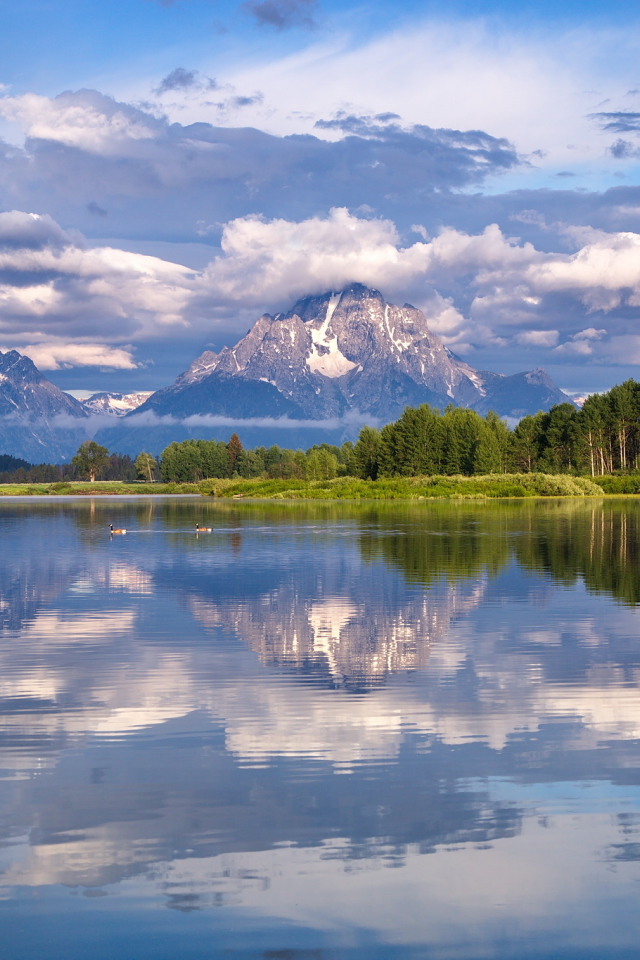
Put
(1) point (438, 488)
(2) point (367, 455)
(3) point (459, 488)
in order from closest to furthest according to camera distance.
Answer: (3) point (459, 488), (1) point (438, 488), (2) point (367, 455)

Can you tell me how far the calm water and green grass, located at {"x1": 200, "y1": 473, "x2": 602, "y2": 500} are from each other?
116 meters

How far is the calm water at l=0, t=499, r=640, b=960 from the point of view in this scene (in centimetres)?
885

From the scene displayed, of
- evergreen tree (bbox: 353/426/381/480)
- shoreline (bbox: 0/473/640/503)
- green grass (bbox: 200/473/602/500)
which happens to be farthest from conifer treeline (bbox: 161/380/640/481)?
green grass (bbox: 200/473/602/500)

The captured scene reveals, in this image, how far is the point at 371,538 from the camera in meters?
60.0

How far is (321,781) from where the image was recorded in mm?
12375

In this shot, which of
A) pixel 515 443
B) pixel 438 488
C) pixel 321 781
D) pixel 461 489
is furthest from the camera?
pixel 515 443

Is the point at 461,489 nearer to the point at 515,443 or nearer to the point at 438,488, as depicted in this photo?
the point at 438,488

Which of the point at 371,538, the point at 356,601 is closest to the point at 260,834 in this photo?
the point at 356,601

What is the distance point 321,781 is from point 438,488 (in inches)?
5443

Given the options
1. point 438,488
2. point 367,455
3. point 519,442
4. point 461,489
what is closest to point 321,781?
point 461,489

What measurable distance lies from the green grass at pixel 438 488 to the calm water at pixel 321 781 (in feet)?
382

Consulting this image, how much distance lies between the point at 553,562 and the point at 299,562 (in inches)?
495

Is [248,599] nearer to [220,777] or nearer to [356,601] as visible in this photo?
[356,601]

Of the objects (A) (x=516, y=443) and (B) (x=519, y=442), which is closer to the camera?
(B) (x=519, y=442)
